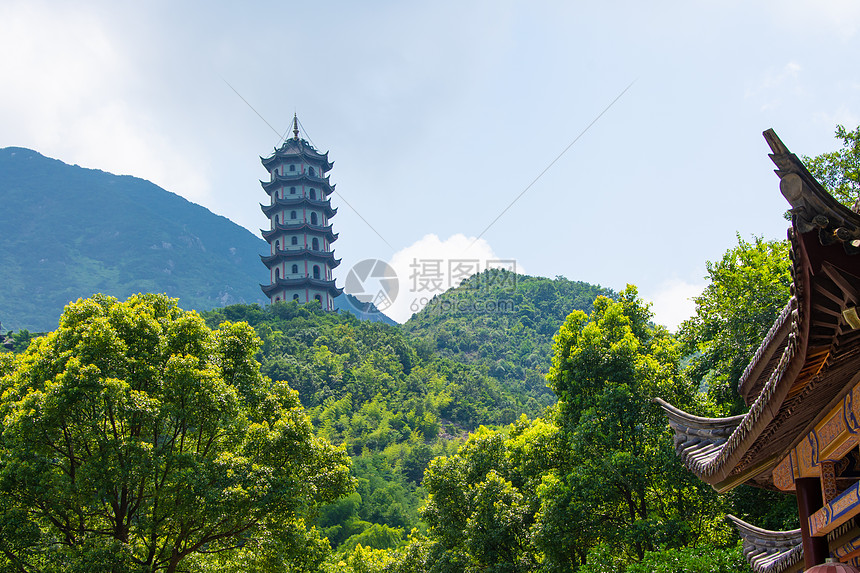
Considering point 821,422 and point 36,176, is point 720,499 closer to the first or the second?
point 821,422

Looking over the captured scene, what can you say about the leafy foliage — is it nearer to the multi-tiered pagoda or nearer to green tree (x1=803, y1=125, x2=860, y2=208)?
green tree (x1=803, y1=125, x2=860, y2=208)

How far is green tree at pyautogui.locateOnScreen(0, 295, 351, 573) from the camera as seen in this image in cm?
1091

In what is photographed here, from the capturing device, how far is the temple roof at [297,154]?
60.6 m

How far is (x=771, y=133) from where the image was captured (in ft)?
10.4

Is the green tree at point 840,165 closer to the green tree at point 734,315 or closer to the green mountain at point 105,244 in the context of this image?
the green tree at point 734,315

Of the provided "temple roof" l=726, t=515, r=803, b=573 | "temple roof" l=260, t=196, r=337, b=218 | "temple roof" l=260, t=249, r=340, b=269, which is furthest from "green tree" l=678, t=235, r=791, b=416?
"temple roof" l=260, t=196, r=337, b=218

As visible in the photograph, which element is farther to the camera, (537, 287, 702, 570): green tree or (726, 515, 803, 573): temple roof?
(537, 287, 702, 570): green tree

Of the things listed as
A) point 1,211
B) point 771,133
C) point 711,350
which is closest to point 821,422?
point 771,133

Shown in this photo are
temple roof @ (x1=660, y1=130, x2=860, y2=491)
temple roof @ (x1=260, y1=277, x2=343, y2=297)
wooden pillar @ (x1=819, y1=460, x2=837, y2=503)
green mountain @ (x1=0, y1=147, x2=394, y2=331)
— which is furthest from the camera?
green mountain @ (x1=0, y1=147, x2=394, y2=331)

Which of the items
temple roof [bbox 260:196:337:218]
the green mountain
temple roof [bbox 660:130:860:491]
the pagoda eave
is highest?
the green mountain

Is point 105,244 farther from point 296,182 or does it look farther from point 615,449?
point 615,449

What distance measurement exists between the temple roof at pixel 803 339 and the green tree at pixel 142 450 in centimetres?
882

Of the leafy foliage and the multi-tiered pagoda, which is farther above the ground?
the multi-tiered pagoda

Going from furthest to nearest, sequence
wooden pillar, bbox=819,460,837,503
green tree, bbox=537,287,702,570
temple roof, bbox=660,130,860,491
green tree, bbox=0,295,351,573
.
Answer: green tree, bbox=537,287,702,570, green tree, bbox=0,295,351,573, wooden pillar, bbox=819,460,837,503, temple roof, bbox=660,130,860,491
